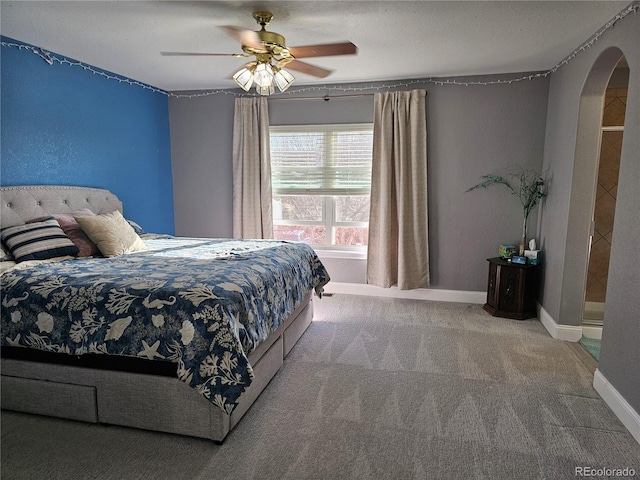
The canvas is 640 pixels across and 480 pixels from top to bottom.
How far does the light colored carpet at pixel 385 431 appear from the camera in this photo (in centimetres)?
184

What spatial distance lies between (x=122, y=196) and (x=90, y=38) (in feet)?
5.25

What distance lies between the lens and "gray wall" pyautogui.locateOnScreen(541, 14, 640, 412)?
2.20 metres

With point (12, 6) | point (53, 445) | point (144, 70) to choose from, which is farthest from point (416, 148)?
point (53, 445)

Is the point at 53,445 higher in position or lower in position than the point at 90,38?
lower

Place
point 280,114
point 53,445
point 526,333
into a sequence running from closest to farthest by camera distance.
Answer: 1. point 53,445
2. point 526,333
3. point 280,114

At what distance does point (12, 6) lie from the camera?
247 cm

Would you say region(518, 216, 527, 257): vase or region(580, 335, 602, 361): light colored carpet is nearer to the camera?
region(580, 335, 602, 361): light colored carpet

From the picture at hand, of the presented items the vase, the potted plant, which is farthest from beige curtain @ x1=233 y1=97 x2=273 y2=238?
the vase

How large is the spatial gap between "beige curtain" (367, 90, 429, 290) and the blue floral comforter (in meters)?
2.18

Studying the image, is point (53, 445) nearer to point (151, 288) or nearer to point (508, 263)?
point (151, 288)

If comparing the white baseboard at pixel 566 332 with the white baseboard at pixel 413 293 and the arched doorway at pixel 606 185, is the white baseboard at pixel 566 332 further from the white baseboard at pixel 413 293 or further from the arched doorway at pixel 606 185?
the white baseboard at pixel 413 293

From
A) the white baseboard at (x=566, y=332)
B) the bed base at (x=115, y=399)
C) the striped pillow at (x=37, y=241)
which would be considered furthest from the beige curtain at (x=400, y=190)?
the striped pillow at (x=37, y=241)

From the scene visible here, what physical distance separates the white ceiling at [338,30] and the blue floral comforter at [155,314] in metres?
1.63
